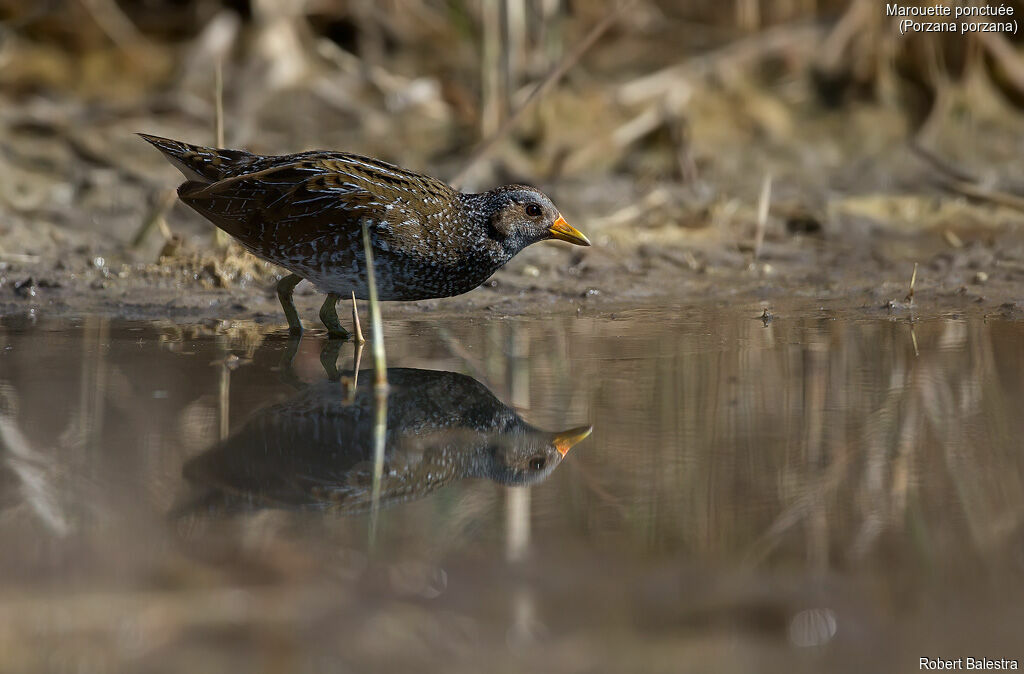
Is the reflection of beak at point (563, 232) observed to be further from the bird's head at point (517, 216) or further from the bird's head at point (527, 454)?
the bird's head at point (527, 454)

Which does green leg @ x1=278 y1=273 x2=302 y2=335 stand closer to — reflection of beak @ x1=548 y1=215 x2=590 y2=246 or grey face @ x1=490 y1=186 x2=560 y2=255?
grey face @ x1=490 y1=186 x2=560 y2=255

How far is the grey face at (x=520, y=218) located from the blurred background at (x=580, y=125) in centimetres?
A: 92

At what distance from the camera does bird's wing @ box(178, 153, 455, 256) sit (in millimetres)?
5527

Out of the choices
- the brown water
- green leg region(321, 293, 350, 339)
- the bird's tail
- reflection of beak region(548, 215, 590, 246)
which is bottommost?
the brown water

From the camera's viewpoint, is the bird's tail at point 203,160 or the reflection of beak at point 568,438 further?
the bird's tail at point 203,160

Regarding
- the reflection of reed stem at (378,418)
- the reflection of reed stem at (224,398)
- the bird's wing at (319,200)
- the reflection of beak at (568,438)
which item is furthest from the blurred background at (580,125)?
the reflection of beak at (568,438)

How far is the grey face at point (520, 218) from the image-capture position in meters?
5.76

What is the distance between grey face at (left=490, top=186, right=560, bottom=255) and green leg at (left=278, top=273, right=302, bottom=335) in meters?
0.98

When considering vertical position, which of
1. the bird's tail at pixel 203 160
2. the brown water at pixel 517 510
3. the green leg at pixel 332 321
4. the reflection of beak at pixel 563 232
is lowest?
the brown water at pixel 517 510

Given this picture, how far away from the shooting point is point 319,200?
5602 millimetres

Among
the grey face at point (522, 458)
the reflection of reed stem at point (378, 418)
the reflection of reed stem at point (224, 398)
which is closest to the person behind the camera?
the reflection of reed stem at point (378, 418)

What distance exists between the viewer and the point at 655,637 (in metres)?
2.49

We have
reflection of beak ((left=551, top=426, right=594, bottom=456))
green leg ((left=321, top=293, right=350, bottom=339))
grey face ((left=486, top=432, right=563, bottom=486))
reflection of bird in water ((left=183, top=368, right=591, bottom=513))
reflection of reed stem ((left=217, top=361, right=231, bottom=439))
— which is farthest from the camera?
green leg ((left=321, top=293, right=350, bottom=339))

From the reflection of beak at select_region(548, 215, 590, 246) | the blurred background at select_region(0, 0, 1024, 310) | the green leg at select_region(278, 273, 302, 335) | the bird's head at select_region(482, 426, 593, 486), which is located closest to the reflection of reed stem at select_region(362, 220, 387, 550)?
the bird's head at select_region(482, 426, 593, 486)
